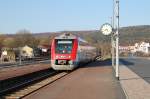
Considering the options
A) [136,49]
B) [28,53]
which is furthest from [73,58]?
[136,49]

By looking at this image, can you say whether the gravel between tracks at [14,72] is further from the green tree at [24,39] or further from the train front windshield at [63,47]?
the green tree at [24,39]

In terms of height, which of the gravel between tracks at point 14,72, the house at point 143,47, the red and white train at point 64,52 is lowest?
the gravel between tracks at point 14,72

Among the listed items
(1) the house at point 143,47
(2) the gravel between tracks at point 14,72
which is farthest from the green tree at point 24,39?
(2) the gravel between tracks at point 14,72

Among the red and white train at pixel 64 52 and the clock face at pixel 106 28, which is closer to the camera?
the clock face at pixel 106 28

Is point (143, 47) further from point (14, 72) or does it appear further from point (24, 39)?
point (14, 72)

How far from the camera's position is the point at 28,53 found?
127 meters

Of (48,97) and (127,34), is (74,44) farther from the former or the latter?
(127,34)

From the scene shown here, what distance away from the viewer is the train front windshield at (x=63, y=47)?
123 ft

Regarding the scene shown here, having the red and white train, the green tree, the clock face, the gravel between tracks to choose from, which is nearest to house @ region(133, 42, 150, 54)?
the green tree

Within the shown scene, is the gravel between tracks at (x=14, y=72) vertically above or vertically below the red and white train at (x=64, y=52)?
below

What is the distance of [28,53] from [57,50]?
90941 mm

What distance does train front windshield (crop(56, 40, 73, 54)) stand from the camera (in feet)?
123

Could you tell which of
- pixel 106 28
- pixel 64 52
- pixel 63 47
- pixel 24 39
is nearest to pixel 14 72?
pixel 64 52

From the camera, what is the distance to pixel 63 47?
123 ft
